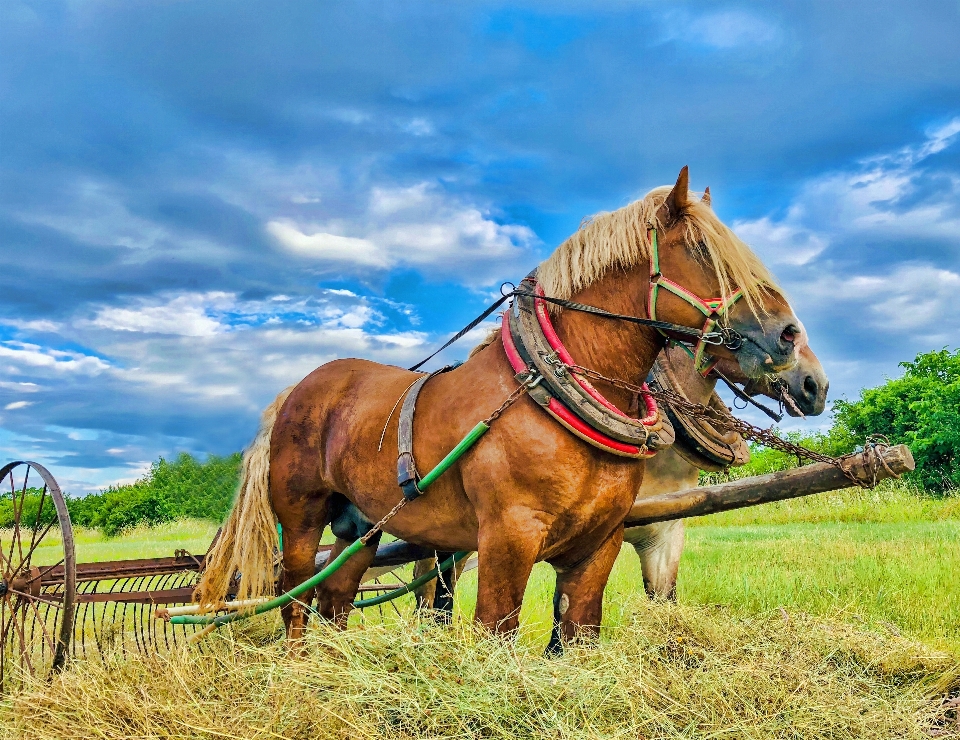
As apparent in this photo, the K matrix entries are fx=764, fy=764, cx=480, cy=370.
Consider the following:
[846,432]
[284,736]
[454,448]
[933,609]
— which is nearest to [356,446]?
[454,448]

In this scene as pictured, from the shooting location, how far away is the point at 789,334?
10.3ft

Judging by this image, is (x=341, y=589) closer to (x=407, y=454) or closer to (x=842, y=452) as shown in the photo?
(x=407, y=454)

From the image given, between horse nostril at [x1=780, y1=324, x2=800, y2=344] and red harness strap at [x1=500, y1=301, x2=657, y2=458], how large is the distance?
2.10ft

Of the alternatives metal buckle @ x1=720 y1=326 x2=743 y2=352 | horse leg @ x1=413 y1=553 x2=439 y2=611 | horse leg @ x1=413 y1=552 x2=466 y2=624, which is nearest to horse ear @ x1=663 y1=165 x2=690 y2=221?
metal buckle @ x1=720 y1=326 x2=743 y2=352

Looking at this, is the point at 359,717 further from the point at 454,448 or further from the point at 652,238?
the point at 652,238

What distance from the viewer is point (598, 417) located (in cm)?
304

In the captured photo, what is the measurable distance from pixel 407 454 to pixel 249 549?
5.11ft

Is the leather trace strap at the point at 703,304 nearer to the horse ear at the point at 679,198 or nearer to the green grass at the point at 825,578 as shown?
the horse ear at the point at 679,198

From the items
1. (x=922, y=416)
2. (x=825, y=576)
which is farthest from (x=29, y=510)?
(x=922, y=416)

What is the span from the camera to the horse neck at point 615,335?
3199mm

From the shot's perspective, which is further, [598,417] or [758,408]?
[758,408]

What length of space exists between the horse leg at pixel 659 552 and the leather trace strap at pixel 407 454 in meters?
1.89

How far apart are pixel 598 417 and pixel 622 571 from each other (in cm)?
547

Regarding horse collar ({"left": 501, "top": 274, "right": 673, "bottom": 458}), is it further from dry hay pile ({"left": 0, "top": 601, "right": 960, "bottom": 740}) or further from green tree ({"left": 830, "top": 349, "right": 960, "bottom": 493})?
green tree ({"left": 830, "top": 349, "right": 960, "bottom": 493})
